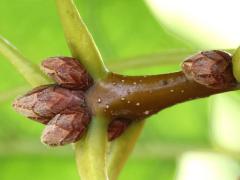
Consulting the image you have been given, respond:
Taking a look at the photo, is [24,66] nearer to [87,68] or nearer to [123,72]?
[87,68]

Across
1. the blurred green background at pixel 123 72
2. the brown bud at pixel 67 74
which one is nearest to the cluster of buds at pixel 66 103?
the brown bud at pixel 67 74

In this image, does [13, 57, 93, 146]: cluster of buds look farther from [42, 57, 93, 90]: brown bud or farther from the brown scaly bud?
the brown scaly bud

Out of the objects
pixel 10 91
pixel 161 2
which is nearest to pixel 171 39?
pixel 161 2

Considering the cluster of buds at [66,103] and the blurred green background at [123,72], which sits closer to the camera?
the cluster of buds at [66,103]

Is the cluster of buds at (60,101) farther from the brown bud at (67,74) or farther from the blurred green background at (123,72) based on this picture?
the blurred green background at (123,72)

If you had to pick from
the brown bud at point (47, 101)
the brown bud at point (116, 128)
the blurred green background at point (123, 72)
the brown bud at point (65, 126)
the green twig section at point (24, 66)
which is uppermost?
the green twig section at point (24, 66)

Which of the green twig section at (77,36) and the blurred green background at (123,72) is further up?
the green twig section at (77,36)
